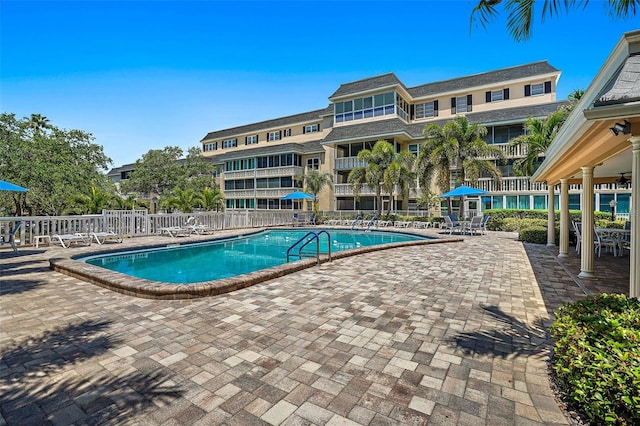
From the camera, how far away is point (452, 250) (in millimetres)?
11531

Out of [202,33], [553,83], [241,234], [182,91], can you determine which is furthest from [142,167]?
[553,83]

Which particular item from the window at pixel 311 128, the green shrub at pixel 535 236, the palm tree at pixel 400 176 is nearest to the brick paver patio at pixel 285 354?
the green shrub at pixel 535 236

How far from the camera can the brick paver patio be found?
2.54 m

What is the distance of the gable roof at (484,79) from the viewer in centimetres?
2542

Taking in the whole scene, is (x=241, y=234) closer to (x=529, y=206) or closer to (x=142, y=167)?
(x=529, y=206)

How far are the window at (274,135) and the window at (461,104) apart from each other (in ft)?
67.7

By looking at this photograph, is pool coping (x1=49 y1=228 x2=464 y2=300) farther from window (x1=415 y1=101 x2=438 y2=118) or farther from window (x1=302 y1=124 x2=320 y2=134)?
window (x1=302 y1=124 x2=320 y2=134)

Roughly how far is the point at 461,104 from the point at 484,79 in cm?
269

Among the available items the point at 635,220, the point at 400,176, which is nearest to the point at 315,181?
the point at 400,176

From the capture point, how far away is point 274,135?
1578 inches

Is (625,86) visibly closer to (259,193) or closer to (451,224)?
(451,224)

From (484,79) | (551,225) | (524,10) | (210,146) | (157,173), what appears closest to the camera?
(524,10)

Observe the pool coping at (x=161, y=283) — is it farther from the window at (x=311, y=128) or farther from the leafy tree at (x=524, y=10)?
the window at (x=311, y=128)

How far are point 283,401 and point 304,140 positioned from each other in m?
35.9
